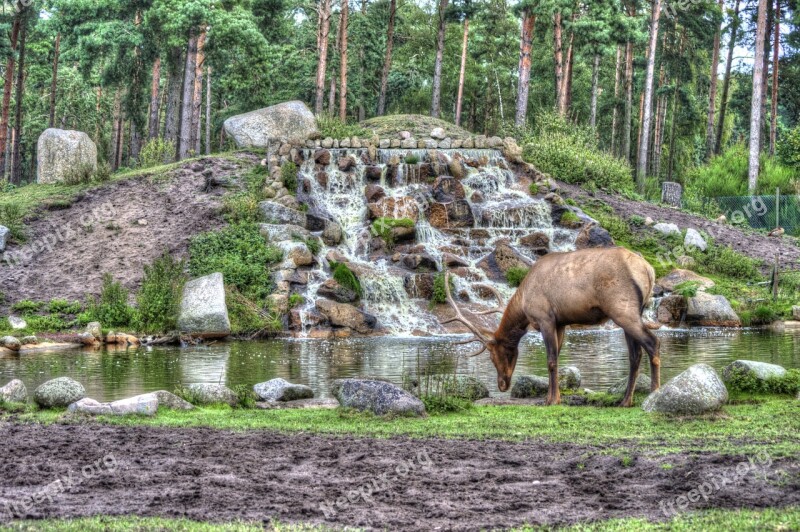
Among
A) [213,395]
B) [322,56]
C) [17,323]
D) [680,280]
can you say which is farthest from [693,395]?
[322,56]

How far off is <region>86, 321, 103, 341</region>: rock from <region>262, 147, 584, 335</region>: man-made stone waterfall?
4683 millimetres

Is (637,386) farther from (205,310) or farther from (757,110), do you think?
(757,110)

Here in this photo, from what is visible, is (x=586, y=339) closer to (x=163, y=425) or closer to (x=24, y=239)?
(x=163, y=425)

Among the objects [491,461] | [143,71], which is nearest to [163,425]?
[491,461]

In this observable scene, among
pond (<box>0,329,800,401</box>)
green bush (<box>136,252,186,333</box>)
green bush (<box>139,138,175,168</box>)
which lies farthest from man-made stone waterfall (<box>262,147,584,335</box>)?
green bush (<box>139,138,175,168</box>)

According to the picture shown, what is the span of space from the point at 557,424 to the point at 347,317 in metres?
13.8

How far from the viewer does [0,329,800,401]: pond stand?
14891 mm

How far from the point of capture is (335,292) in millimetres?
24469

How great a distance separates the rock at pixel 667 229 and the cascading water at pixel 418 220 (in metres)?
3.54

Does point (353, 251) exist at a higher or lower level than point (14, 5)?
lower

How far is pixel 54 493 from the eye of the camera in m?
6.94

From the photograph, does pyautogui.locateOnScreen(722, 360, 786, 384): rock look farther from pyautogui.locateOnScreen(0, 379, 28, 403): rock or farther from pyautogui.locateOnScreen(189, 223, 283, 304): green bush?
pyautogui.locateOnScreen(189, 223, 283, 304): green bush

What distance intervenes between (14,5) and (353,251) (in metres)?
21.9

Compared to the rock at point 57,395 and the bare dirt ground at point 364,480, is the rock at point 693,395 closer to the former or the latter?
Answer: the bare dirt ground at point 364,480
